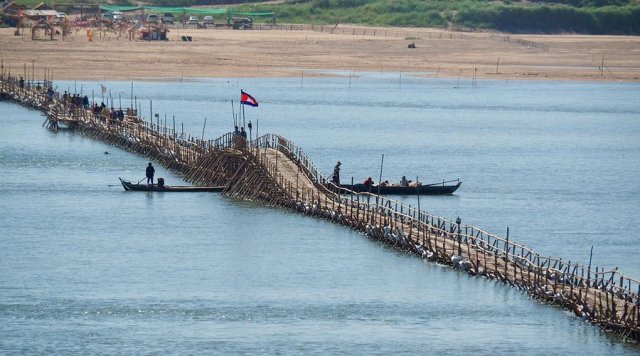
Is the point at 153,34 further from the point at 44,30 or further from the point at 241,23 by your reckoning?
the point at 241,23

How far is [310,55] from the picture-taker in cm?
16175

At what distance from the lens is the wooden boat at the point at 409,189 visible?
247ft

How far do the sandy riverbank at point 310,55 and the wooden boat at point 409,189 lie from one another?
201ft

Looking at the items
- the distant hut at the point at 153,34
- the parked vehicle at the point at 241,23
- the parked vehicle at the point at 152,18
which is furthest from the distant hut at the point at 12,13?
the parked vehicle at the point at 241,23

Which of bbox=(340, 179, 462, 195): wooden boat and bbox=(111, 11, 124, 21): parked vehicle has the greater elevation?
bbox=(111, 11, 124, 21): parked vehicle

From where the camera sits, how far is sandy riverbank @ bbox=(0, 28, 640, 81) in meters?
146

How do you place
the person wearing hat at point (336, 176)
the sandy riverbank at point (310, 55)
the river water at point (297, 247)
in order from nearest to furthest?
the river water at point (297, 247) → the person wearing hat at point (336, 176) → the sandy riverbank at point (310, 55)

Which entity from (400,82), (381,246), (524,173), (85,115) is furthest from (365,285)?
(400,82)

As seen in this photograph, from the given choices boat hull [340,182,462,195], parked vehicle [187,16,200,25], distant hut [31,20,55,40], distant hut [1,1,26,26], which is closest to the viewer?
boat hull [340,182,462,195]

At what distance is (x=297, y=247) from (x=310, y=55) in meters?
100

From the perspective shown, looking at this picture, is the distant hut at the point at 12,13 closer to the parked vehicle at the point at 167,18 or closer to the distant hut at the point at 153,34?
the distant hut at the point at 153,34

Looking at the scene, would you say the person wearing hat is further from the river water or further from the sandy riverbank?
the sandy riverbank

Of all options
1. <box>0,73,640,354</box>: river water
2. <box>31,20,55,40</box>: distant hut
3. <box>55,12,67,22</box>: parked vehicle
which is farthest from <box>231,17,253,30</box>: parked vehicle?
<box>0,73,640,354</box>: river water

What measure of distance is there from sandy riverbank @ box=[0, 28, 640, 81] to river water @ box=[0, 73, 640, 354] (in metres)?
26.0
